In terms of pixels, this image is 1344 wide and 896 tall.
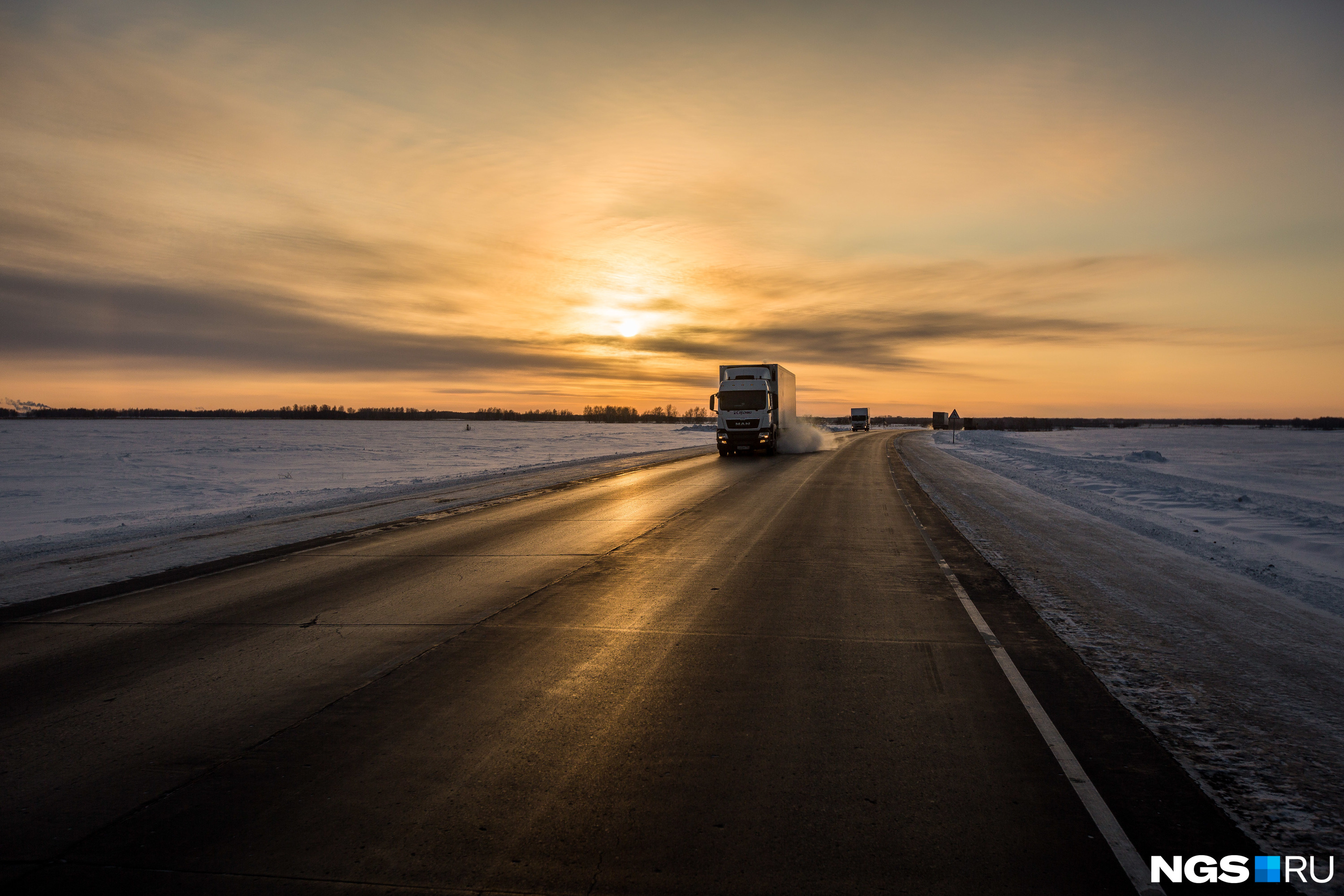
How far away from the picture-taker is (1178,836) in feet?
10.4

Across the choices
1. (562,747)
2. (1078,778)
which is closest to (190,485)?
(562,747)

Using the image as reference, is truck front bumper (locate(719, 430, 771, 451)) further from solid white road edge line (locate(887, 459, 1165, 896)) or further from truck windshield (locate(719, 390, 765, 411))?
solid white road edge line (locate(887, 459, 1165, 896))

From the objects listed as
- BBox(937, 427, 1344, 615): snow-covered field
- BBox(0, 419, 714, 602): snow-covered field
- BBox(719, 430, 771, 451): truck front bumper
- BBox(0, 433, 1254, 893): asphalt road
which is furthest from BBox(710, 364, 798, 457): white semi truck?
BBox(0, 433, 1254, 893): asphalt road

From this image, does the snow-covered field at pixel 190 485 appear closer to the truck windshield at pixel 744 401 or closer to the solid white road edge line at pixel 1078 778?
the truck windshield at pixel 744 401

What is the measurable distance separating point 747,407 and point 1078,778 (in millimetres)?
27424

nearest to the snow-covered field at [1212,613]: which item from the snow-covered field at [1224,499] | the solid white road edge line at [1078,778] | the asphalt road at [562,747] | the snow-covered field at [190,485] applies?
the snow-covered field at [1224,499]

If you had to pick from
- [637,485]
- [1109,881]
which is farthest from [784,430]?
[1109,881]

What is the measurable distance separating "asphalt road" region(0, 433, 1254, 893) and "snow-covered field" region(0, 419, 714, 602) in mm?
4156

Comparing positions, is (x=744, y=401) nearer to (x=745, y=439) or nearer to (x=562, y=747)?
(x=745, y=439)

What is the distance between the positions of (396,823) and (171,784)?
1.37m

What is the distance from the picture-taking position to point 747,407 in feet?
101

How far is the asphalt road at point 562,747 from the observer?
3.00 m

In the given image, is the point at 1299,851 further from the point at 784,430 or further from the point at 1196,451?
the point at 1196,451

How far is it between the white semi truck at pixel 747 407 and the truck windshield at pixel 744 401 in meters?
0.02
